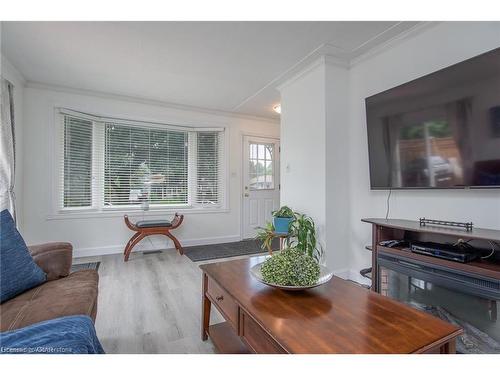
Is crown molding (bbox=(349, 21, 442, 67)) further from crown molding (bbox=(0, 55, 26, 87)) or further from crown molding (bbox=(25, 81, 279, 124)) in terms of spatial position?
crown molding (bbox=(0, 55, 26, 87))

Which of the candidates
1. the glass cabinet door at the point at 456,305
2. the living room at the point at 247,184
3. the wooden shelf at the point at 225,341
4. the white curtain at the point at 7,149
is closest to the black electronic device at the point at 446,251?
the living room at the point at 247,184

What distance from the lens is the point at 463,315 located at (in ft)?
5.63

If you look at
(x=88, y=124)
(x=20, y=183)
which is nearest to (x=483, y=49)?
(x=88, y=124)

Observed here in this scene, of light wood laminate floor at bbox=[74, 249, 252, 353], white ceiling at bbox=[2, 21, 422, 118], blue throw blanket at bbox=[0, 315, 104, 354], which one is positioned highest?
white ceiling at bbox=[2, 21, 422, 118]

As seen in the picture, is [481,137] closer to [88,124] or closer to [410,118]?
[410,118]

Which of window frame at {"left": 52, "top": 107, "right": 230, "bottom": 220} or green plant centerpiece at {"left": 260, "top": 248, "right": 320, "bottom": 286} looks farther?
window frame at {"left": 52, "top": 107, "right": 230, "bottom": 220}

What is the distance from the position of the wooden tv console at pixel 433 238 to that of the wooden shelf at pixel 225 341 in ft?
4.14

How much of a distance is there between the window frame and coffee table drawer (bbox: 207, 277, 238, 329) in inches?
112

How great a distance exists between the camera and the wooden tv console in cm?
149

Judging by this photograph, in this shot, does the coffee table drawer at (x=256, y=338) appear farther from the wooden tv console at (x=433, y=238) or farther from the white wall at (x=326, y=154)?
the white wall at (x=326, y=154)

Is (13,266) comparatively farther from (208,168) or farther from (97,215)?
(208,168)

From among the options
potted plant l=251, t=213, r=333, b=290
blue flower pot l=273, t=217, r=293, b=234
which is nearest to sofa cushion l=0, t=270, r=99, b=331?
potted plant l=251, t=213, r=333, b=290

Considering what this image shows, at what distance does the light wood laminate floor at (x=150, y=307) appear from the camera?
165 cm

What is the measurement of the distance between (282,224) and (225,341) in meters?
1.51
